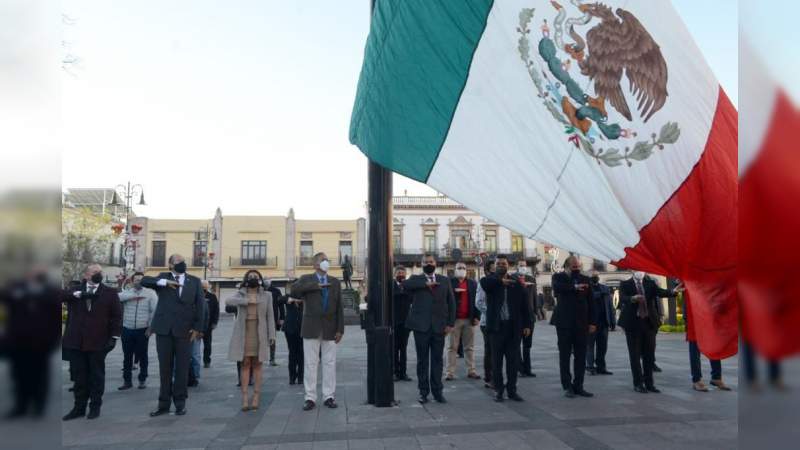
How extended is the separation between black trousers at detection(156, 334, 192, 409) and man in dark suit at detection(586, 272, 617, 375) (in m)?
6.76

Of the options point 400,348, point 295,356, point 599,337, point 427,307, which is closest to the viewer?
point 427,307

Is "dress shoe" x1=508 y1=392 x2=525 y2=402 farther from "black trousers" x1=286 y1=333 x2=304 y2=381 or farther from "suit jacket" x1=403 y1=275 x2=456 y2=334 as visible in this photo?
"black trousers" x1=286 y1=333 x2=304 y2=381

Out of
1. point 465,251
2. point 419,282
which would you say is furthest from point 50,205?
point 465,251

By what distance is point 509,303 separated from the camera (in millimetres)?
8242

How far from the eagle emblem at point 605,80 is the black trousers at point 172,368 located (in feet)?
19.5

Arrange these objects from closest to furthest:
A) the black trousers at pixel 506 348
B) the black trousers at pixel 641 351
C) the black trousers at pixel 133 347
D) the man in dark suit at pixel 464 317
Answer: the black trousers at pixel 506 348 → the black trousers at pixel 641 351 → the black trousers at pixel 133 347 → the man in dark suit at pixel 464 317

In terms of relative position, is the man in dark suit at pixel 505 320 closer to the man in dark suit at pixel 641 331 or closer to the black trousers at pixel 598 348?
the man in dark suit at pixel 641 331

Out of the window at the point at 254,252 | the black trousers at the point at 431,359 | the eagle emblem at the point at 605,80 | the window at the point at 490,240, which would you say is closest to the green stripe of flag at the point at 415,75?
the eagle emblem at the point at 605,80

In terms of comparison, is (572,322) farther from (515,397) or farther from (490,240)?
(490,240)

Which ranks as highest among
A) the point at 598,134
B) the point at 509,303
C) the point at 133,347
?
the point at 598,134

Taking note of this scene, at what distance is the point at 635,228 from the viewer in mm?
3697

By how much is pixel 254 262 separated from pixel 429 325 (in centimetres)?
5294

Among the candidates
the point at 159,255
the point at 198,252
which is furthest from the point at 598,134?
the point at 159,255

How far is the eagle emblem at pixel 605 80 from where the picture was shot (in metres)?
3.61
